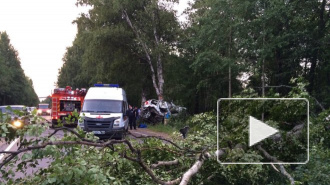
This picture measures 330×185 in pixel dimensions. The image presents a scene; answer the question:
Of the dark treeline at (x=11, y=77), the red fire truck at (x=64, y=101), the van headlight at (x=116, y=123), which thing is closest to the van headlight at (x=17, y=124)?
the van headlight at (x=116, y=123)

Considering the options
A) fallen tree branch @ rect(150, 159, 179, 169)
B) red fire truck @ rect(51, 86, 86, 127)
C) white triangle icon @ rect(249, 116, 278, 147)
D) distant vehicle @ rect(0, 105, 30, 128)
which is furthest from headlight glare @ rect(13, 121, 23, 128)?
red fire truck @ rect(51, 86, 86, 127)

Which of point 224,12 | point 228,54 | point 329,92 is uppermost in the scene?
point 224,12

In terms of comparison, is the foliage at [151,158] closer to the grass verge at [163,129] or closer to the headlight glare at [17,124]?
the headlight glare at [17,124]

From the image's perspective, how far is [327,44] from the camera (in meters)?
16.4

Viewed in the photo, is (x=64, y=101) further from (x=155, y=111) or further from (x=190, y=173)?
(x=190, y=173)

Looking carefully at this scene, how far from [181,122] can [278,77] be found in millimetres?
6850

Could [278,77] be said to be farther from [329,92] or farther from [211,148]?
[211,148]

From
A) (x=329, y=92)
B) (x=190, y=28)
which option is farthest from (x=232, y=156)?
(x=190, y=28)

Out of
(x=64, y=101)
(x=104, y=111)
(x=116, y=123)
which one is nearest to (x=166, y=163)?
(x=116, y=123)

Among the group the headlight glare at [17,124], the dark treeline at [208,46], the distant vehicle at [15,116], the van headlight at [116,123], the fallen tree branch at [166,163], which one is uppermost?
the dark treeline at [208,46]
